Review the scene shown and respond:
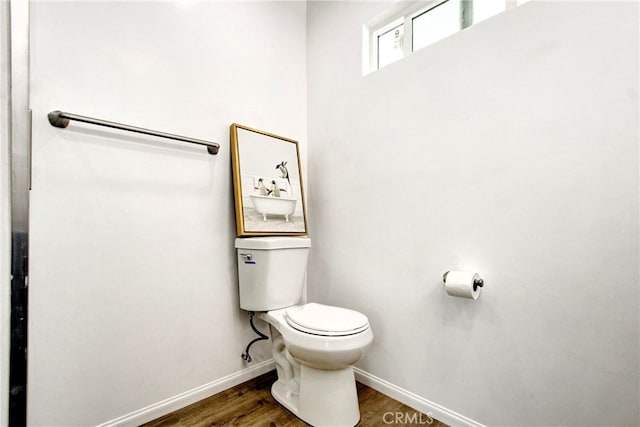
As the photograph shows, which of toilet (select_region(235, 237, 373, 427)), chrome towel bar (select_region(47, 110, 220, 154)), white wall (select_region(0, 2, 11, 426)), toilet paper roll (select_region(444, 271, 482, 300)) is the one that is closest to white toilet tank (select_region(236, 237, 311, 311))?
toilet (select_region(235, 237, 373, 427))

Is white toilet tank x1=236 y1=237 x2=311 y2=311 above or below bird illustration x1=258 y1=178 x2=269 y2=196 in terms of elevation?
below

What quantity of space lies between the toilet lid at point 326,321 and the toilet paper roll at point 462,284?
1.23 feet

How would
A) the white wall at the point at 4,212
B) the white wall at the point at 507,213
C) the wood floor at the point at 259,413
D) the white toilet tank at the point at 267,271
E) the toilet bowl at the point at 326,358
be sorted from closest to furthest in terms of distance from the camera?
the white wall at the point at 4,212, the white wall at the point at 507,213, the toilet bowl at the point at 326,358, the wood floor at the point at 259,413, the white toilet tank at the point at 267,271

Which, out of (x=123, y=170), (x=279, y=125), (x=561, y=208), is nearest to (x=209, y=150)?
(x=123, y=170)

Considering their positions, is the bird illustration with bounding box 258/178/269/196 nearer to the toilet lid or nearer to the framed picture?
the framed picture

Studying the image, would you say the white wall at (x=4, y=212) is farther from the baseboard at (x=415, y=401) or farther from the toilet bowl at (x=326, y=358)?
the baseboard at (x=415, y=401)

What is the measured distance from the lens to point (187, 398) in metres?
1.50

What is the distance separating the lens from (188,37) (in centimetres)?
155

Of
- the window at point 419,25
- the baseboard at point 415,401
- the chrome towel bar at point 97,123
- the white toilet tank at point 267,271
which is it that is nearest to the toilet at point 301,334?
the white toilet tank at point 267,271

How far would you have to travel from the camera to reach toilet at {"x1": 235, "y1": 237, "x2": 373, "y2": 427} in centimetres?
128

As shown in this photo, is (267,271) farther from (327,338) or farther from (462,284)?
(462,284)

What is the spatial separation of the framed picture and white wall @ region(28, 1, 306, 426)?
9cm

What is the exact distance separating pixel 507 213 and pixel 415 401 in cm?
92

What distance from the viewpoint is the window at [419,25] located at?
1448mm
